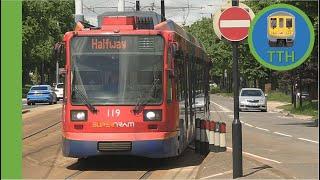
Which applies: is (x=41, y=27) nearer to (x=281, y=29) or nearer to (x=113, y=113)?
(x=113, y=113)

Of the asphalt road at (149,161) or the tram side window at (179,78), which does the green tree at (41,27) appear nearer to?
the asphalt road at (149,161)

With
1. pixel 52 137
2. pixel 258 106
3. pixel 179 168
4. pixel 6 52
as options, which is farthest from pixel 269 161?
pixel 258 106

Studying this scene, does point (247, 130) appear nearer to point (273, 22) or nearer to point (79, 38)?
point (79, 38)

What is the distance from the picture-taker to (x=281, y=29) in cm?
814

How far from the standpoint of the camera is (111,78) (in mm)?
12828

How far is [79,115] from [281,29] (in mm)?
5634

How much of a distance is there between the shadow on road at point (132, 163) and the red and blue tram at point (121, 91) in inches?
28.4

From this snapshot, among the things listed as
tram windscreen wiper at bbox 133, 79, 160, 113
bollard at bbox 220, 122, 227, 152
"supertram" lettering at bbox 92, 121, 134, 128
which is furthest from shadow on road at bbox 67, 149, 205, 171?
tram windscreen wiper at bbox 133, 79, 160, 113

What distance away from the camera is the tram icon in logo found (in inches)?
308

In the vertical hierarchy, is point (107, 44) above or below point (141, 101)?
above

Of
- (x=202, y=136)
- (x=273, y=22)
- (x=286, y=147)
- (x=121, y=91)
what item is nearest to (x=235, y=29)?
(x=273, y=22)

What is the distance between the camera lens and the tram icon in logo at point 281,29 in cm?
781

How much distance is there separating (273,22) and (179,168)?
5.77m

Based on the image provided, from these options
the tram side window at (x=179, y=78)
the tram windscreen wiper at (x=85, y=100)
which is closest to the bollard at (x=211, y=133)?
the tram side window at (x=179, y=78)
